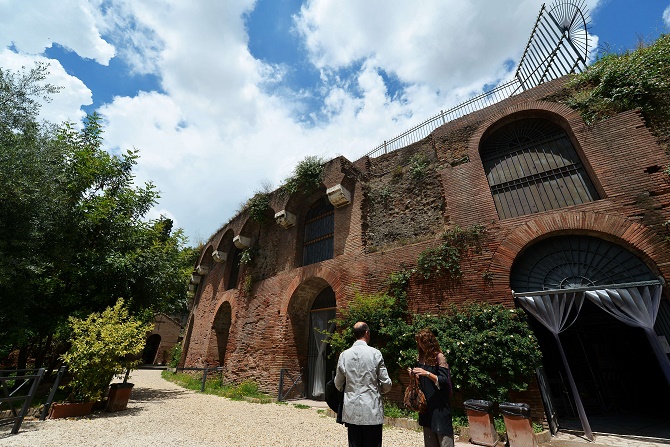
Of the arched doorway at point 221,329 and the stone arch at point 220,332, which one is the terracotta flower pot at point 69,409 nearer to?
the stone arch at point 220,332

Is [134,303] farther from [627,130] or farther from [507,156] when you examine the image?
[627,130]

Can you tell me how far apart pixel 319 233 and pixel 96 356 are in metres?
6.54

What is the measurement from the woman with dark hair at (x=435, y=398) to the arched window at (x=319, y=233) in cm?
649

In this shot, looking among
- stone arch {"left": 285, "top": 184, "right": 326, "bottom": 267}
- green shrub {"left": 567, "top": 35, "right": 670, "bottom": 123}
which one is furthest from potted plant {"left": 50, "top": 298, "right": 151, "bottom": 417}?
green shrub {"left": 567, "top": 35, "right": 670, "bottom": 123}

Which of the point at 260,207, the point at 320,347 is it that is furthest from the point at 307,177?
the point at 320,347

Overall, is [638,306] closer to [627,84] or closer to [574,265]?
[574,265]

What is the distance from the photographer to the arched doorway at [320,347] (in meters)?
8.66

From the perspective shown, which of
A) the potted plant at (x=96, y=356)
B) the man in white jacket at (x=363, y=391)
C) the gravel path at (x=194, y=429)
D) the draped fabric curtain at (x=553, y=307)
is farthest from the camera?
the potted plant at (x=96, y=356)

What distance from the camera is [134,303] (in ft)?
30.1

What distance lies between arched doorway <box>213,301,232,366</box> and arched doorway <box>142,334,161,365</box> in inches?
708

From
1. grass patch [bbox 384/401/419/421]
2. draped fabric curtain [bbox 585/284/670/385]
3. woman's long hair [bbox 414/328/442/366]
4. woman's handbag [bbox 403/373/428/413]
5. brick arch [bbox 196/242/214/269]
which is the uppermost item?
brick arch [bbox 196/242/214/269]

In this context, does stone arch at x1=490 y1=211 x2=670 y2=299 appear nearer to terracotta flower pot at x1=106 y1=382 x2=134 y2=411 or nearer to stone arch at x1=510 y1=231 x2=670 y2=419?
stone arch at x1=510 y1=231 x2=670 y2=419

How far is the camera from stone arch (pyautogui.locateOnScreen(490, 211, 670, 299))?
497 cm

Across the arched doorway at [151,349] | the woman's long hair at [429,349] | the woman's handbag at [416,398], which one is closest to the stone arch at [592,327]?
the woman's long hair at [429,349]
